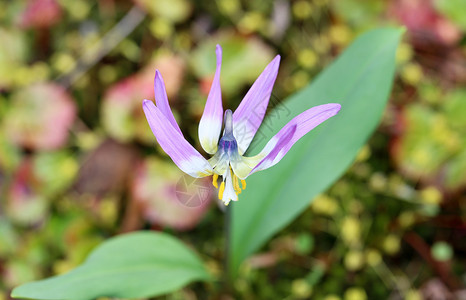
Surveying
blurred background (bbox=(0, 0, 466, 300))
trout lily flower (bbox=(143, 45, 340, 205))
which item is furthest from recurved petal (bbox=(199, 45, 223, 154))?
blurred background (bbox=(0, 0, 466, 300))

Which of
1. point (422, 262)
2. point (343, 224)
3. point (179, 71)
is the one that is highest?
A: point (179, 71)

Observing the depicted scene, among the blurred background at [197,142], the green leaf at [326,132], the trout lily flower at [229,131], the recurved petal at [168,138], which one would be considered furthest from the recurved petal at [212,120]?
the blurred background at [197,142]

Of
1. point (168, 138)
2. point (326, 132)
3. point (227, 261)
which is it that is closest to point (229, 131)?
point (168, 138)

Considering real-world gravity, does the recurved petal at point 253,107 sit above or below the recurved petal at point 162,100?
below

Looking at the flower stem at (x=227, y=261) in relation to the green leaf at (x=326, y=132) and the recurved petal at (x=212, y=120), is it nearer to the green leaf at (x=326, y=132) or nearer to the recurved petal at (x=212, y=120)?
the green leaf at (x=326, y=132)

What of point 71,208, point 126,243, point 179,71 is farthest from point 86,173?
point 126,243

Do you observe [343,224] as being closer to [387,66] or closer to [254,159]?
[387,66]
